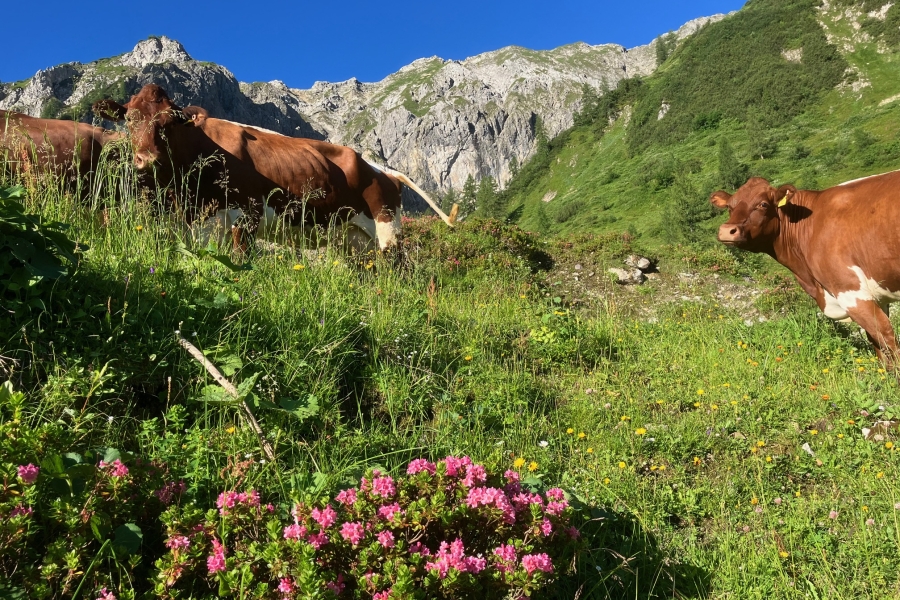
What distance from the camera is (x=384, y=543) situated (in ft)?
5.77

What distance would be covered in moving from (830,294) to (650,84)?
12793cm

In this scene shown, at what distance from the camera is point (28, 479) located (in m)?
1.65

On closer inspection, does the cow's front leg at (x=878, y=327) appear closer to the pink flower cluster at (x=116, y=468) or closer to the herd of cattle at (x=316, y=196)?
the herd of cattle at (x=316, y=196)

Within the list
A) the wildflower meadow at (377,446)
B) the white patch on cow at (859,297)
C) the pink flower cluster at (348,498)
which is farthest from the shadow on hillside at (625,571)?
the white patch on cow at (859,297)

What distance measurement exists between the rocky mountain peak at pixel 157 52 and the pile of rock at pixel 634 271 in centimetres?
19796

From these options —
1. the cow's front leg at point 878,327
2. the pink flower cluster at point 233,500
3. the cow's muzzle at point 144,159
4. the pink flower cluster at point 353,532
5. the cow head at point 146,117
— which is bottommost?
the cow's front leg at point 878,327

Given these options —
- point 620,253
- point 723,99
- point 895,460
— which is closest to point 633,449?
point 895,460

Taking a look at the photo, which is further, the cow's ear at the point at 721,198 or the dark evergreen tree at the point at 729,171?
the dark evergreen tree at the point at 729,171

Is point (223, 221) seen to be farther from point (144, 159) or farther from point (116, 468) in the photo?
point (116, 468)

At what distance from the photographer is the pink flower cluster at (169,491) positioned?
6.55 feet

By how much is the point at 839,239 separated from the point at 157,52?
215456 millimetres

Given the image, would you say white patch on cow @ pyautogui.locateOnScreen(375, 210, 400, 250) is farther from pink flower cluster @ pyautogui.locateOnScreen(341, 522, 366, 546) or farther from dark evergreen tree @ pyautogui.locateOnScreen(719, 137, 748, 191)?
dark evergreen tree @ pyautogui.locateOnScreen(719, 137, 748, 191)

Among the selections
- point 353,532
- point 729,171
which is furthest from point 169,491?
point 729,171

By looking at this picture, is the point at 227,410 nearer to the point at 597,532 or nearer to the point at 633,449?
the point at 597,532
